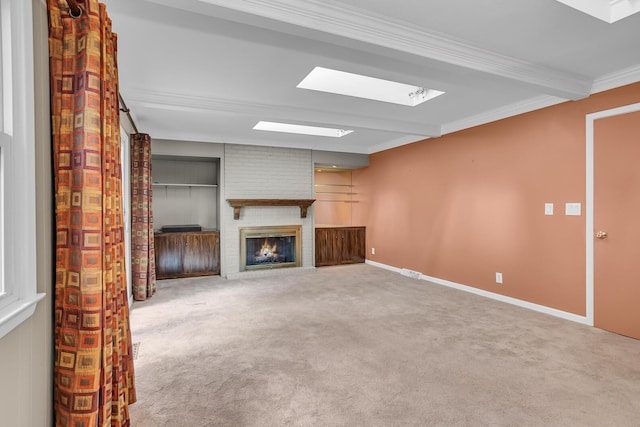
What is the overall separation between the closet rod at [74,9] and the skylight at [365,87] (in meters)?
2.16

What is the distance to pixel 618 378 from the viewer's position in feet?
7.73

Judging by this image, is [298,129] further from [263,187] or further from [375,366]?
[375,366]

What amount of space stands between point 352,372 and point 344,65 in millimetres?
2487

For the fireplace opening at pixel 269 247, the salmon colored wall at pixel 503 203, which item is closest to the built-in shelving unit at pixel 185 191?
the fireplace opening at pixel 269 247

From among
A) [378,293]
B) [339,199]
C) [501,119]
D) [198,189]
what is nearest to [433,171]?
[501,119]

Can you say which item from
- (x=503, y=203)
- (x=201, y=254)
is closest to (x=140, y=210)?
(x=201, y=254)

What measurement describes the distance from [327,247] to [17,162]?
19.6ft

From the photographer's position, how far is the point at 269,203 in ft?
19.7

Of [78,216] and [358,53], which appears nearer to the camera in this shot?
[78,216]

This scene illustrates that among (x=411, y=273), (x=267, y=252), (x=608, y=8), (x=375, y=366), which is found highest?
(x=608, y=8)

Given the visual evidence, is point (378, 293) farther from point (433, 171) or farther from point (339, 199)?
point (339, 199)

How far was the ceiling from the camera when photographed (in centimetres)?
205

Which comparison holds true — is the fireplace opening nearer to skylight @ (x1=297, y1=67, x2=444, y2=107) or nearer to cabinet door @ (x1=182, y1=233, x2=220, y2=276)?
cabinet door @ (x1=182, y1=233, x2=220, y2=276)

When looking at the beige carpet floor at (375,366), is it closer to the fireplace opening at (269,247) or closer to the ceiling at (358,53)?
the fireplace opening at (269,247)
